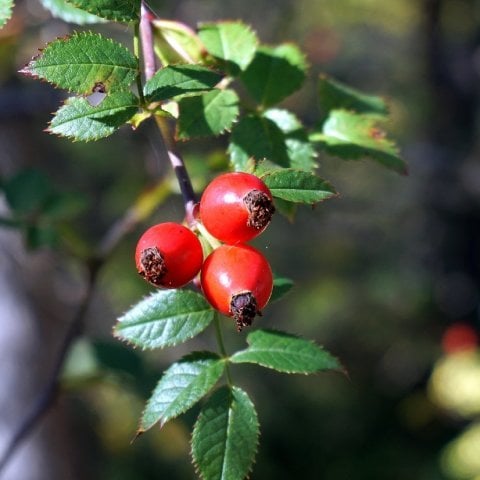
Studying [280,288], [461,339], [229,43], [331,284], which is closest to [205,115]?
[229,43]

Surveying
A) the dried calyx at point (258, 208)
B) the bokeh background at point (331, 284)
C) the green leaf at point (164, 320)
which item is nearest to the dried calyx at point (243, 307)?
the dried calyx at point (258, 208)

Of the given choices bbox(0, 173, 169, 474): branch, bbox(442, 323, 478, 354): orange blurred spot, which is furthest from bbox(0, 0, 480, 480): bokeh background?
bbox(0, 173, 169, 474): branch

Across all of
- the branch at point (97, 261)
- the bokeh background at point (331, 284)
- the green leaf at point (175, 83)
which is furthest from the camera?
the bokeh background at point (331, 284)

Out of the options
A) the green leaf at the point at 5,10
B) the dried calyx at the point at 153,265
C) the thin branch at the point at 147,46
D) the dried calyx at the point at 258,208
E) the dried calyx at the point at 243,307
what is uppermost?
the green leaf at the point at 5,10

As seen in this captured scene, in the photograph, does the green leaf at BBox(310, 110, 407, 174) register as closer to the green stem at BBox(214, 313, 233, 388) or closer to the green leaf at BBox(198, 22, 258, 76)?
the green leaf at BBox(198, 22, 258, 76)

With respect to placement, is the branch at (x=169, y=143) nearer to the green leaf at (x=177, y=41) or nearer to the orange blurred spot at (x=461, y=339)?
the green leaf at (x=177, y=41)

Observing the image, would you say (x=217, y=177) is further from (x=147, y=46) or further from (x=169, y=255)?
(x=147, y=46)
